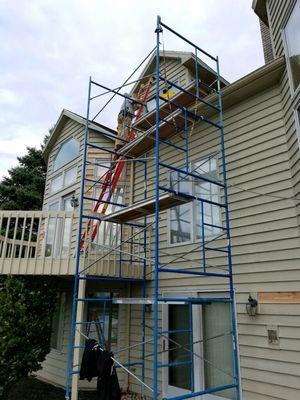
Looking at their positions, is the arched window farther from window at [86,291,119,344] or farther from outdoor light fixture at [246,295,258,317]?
outdoor light fixture at [246,295,258,317]

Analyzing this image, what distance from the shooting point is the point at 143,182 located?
7.14 meters

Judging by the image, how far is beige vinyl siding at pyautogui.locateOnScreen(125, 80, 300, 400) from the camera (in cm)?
398

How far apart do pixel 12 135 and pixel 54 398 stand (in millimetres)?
24406

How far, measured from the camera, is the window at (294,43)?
14.4 feet

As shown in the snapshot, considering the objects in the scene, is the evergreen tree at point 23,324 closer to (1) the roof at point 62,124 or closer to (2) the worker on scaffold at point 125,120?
(2) the worker on scaffold at point 125,120

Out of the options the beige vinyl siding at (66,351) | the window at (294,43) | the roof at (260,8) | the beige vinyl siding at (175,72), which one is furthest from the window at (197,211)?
the roof at (260,8)

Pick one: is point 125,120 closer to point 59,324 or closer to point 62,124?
point 62,124

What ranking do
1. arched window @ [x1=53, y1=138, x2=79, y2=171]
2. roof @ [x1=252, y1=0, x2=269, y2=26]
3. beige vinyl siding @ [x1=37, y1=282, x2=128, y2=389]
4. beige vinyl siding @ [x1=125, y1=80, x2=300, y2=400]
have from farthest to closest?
arched window @ [x1=53, y1=138, x2=79, y2=171], beige vinyl siding @ [x1=37, y1=282, x2=128, y2=389], roof @ [x1=252, y1=0, x2=269, y2=26], beige vinyl siding @ [x1=125, y1=80, x2=300, y2=400]

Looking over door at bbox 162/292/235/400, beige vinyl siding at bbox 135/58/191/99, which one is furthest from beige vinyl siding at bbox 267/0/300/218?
door at bbox 162/292/235/400


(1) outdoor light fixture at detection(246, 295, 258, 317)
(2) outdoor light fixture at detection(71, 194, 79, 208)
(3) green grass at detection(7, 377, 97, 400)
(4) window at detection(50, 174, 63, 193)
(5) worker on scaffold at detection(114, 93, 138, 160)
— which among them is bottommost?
(3) green grass at detection(7, 377, 97, 400)

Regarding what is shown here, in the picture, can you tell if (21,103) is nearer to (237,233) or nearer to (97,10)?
(97,10)

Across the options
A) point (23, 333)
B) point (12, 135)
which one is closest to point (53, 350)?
point (23, 333)

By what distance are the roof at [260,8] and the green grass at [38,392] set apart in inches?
324

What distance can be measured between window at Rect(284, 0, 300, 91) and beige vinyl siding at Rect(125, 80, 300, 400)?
1.40ft
